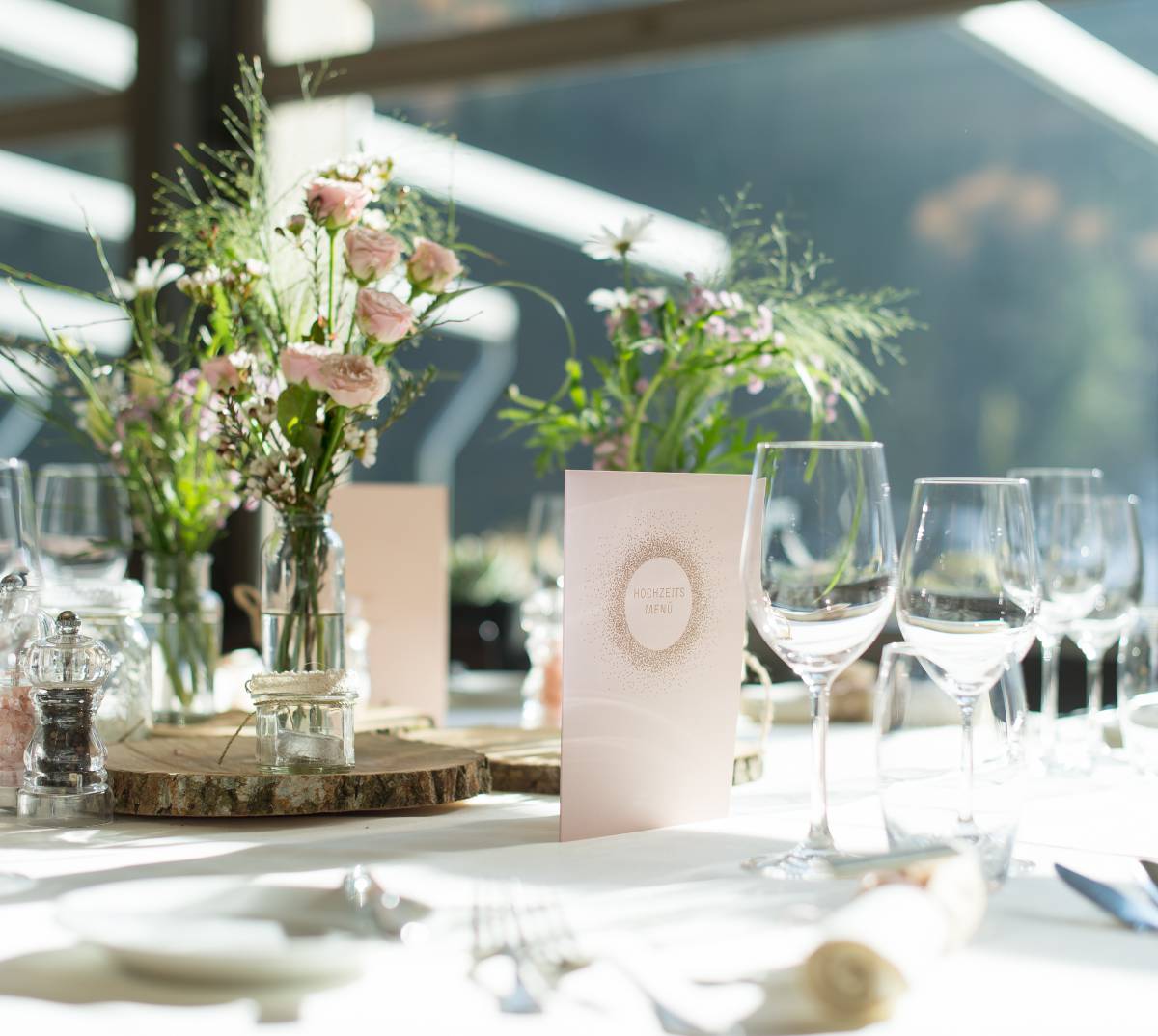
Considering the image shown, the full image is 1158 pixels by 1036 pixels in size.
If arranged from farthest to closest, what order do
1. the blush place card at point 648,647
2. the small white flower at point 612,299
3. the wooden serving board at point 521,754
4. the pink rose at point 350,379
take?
the small white flower at point 612,299 → the wooden serving board at point 521,754 → the pink rose at point 350,379 → the blush place card at point 648,647

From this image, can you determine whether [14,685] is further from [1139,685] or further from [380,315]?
[1139,685]

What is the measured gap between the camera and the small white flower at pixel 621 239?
148 centimetres

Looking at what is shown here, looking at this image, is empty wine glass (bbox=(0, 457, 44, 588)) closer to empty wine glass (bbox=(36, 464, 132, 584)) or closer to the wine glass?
empty wine glass (bbox=(36, 464, 132, 584))

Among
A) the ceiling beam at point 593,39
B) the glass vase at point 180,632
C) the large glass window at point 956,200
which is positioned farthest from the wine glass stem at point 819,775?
the ceiling beam at point 593,39

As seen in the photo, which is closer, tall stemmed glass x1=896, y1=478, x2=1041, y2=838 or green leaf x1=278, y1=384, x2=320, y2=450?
tall stemmed glass x1=896, y1=478, x2=1041, y2=838

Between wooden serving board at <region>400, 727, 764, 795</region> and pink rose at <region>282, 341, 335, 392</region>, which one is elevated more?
pink rose at <region>282, 341, 335, 392</region>

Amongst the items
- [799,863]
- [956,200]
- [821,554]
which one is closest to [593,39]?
[956,200]

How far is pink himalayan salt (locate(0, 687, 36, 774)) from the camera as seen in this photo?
116cm

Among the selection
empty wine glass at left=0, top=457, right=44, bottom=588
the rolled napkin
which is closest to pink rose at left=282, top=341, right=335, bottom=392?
empty wine glass at left=0, top=457, right=44, bottom=588

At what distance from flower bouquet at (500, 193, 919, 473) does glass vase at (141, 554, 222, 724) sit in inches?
17.2

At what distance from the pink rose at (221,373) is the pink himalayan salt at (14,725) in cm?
33

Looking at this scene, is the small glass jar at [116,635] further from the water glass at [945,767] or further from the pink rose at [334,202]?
the water glass at [945,767]

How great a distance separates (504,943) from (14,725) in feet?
1.99

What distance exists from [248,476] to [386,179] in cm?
32
